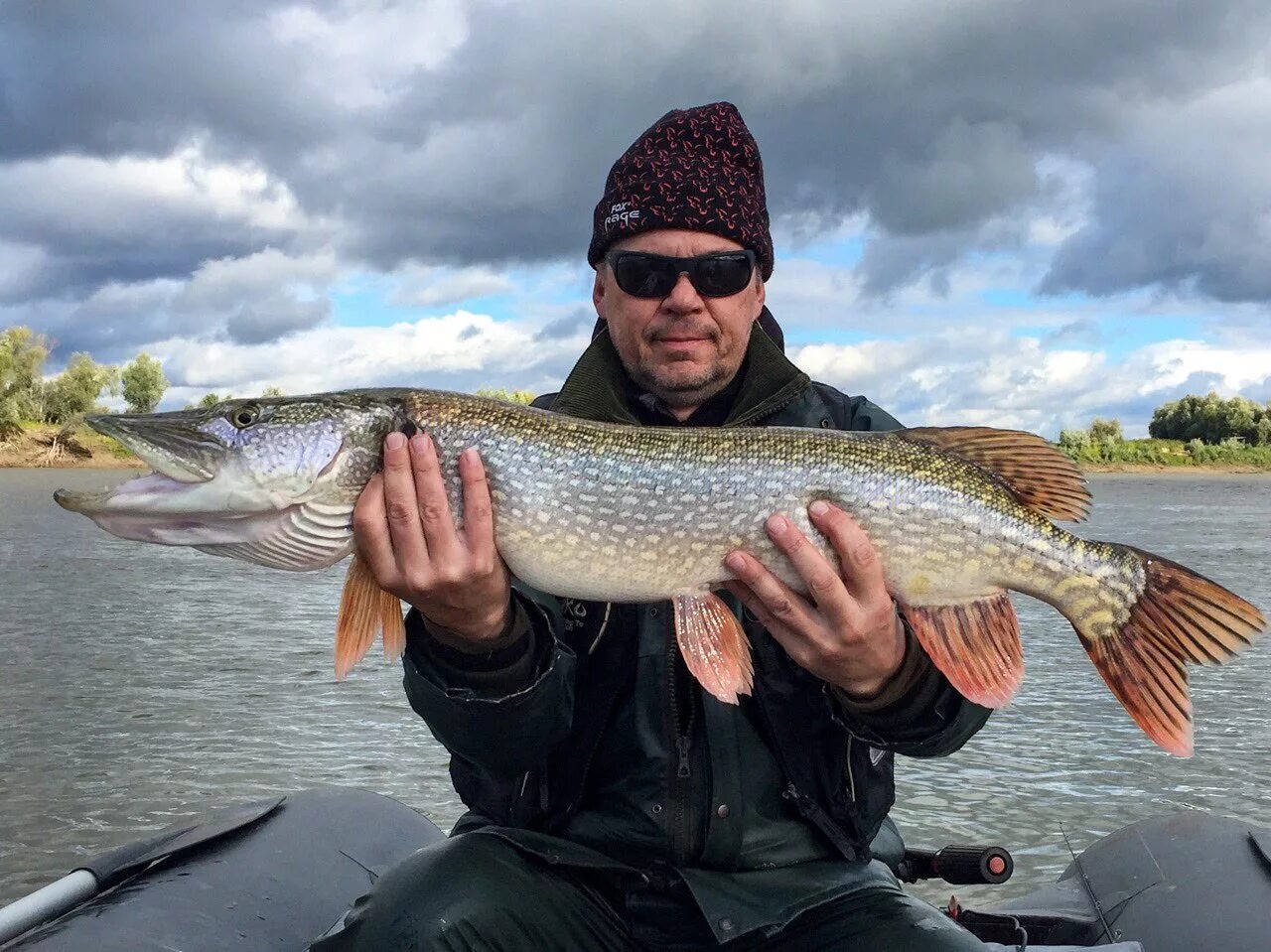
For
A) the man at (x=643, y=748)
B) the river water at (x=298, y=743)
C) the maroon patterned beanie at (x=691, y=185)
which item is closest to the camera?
the man at (x=643, y=748)

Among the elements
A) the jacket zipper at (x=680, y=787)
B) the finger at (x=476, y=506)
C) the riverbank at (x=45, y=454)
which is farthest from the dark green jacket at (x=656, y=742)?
the riverbank at (x=45, y=454)

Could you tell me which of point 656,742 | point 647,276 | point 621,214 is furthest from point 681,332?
point 656,742

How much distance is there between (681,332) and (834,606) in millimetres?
998

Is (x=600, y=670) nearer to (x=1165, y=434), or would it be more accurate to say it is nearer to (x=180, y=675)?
(x=180, y=675)

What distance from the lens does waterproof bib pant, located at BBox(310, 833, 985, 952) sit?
2.25m

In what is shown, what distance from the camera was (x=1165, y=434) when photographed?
70.4 m

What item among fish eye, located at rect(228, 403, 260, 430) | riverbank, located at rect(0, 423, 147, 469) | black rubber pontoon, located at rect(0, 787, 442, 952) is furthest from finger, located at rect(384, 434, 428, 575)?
riverbank, located at rect(0, 423, 147, 469)

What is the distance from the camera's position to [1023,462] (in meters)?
2.71

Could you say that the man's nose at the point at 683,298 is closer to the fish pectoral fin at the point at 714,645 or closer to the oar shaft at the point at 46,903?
the fish pectoral fin at the point at 714,645

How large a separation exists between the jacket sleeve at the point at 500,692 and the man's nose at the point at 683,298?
99cm

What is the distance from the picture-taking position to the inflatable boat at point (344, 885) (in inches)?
105

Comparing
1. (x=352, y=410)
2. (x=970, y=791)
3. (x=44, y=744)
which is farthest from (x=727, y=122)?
(x=44, y=744)

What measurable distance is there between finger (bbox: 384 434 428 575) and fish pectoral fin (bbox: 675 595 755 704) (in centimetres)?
62

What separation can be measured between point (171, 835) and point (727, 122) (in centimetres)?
277
